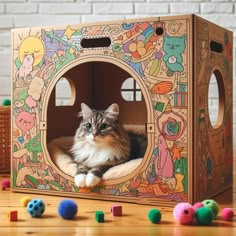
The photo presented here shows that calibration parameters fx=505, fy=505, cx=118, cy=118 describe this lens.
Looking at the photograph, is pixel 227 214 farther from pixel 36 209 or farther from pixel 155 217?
pixel 36 209

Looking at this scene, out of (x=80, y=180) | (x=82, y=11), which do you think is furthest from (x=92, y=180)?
(x=82, y=11)

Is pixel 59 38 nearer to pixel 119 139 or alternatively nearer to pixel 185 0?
pixel 119 139

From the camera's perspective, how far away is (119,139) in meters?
1.43

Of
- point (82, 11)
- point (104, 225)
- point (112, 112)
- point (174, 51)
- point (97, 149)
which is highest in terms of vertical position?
point (82, 11)

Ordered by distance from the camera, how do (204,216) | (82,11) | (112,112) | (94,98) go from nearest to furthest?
(204,216) → (112,112) → (94,98) → (82,11)

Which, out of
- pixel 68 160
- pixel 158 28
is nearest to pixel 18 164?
pixel 68 160

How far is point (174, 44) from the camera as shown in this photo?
1231 mm

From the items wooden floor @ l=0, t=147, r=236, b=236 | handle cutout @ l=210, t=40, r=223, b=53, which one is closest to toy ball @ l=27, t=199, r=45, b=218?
wooden floor @ l=0, t=147, r=236, b=236

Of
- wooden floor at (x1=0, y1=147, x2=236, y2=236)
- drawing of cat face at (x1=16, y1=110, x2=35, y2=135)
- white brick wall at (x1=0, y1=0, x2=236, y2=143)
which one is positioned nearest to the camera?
wooden floor at (x1=0, y1=147, x2=236, y2=236)

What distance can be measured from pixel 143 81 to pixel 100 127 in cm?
22

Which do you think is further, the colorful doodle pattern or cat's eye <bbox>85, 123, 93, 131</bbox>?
cat's eye <bbox>85, 123, 93, 131</bbox>

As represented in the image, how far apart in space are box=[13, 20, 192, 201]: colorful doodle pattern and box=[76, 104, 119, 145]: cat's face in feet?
0.44

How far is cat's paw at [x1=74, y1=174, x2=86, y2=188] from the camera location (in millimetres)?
1352

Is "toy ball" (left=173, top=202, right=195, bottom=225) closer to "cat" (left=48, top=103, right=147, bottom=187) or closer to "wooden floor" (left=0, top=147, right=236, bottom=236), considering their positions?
"wooden floor" (left=0, top=147, right=236, bottom=236)
